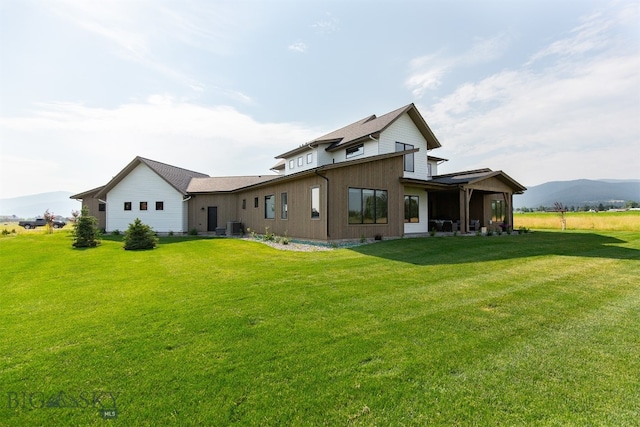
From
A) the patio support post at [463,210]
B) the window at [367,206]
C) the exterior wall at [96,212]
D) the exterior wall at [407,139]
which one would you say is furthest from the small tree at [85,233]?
the patio support post at [463,210]

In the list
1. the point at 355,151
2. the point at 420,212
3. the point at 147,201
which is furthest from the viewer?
the point at 147,201

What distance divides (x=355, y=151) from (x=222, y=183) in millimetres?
11863

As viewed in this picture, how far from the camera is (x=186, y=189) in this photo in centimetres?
2216

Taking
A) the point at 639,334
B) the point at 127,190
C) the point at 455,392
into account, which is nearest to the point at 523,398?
the point at 455,392

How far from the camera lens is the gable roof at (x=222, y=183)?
21656 mm

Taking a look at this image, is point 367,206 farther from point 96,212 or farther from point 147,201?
point 96,212

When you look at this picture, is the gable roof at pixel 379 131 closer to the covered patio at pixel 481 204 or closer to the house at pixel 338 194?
the house at pixel 338 194

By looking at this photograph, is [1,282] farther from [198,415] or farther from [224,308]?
[198,415]

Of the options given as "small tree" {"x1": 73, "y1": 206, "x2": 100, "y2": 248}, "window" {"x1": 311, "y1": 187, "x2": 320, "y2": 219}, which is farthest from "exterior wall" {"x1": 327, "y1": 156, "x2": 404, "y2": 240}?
"small tree" {"x1": 73, "y1": 206, "x2": 100, "y2": 248}

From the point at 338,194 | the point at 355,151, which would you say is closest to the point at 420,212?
the point at 355,151

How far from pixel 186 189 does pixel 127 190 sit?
4118mm

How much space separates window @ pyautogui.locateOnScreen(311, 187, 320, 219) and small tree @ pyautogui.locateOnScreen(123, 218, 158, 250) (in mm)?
7443

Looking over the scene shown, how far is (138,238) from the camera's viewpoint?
497 inches

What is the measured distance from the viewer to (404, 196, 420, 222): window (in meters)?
15.5
